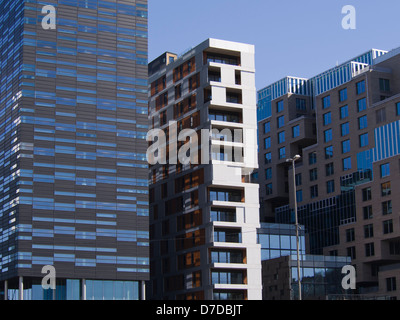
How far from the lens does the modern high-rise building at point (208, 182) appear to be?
3868 inches

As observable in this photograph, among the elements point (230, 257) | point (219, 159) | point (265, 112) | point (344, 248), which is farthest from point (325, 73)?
point (230, 257)

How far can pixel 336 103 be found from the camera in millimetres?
132250

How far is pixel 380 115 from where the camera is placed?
122 meters

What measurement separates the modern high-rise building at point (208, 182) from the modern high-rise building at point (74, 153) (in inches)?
235

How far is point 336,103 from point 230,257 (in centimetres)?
4671

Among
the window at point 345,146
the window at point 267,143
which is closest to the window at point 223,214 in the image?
the window at point 345,146

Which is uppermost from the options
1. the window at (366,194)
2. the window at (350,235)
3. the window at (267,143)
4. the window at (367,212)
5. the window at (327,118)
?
the window at (327,118)

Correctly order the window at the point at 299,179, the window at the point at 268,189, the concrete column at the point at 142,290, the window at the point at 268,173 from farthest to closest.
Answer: the window at the point at 268,173 → the window at the point at 268,189 → the window at the point at 299,179 → the concrete column at the point at 142,290

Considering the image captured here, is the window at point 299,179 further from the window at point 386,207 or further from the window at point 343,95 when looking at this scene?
the window at point 386,207

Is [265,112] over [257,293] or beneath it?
over

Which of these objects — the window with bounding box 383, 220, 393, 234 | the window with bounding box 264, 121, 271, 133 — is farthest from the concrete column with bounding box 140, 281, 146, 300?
the window with bounding box 264, 121, 271, 133

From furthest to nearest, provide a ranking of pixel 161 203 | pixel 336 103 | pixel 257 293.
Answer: pixel 336 103 < pixel 161 203 < pixel 257 293

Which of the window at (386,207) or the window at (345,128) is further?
the window at (345,128)

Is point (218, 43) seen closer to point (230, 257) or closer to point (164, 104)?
point (164, 104)
